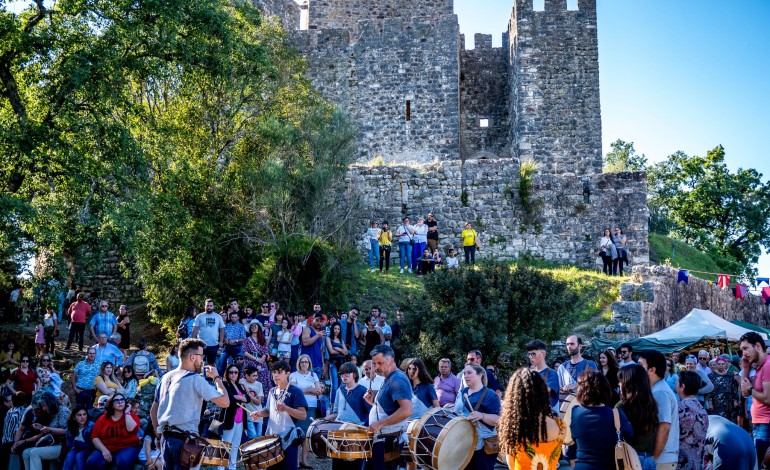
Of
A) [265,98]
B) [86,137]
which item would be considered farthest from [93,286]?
[86,137]

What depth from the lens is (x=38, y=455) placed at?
1049 cm

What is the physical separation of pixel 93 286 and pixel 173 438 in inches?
642

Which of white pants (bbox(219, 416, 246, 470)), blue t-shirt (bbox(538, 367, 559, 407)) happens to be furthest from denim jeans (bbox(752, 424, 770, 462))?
white pants (bbox(219, 416, 246, 470))

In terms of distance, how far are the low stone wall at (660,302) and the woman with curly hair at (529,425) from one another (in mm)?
11131

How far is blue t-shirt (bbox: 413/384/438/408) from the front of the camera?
27.4 feet

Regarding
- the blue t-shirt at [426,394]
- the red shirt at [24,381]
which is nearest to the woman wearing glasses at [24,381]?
the red shirt at [24,381]

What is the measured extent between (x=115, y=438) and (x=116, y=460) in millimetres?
231

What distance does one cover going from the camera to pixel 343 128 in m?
21.3

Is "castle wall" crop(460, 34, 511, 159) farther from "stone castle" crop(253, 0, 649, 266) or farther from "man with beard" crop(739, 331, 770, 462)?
"man with beard" crop(739, 331, 770, 462)

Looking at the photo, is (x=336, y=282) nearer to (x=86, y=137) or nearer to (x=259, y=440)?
(x=86, y=137)

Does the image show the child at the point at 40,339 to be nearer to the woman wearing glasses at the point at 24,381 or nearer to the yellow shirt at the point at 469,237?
the woman wearing glasses at the point at 24,381

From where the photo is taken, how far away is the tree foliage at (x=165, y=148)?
44.7ft

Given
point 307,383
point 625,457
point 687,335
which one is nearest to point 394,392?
Answer: point 625,457

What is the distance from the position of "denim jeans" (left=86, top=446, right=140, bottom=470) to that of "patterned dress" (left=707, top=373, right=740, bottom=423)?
6.19 m
